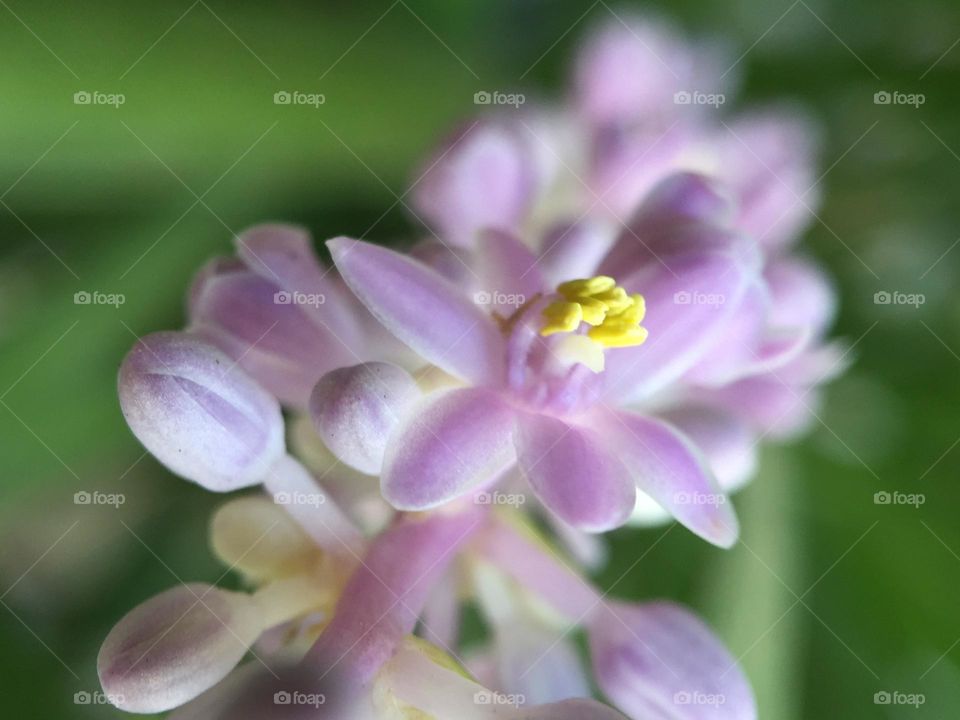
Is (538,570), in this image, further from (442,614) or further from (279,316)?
(279,316)
